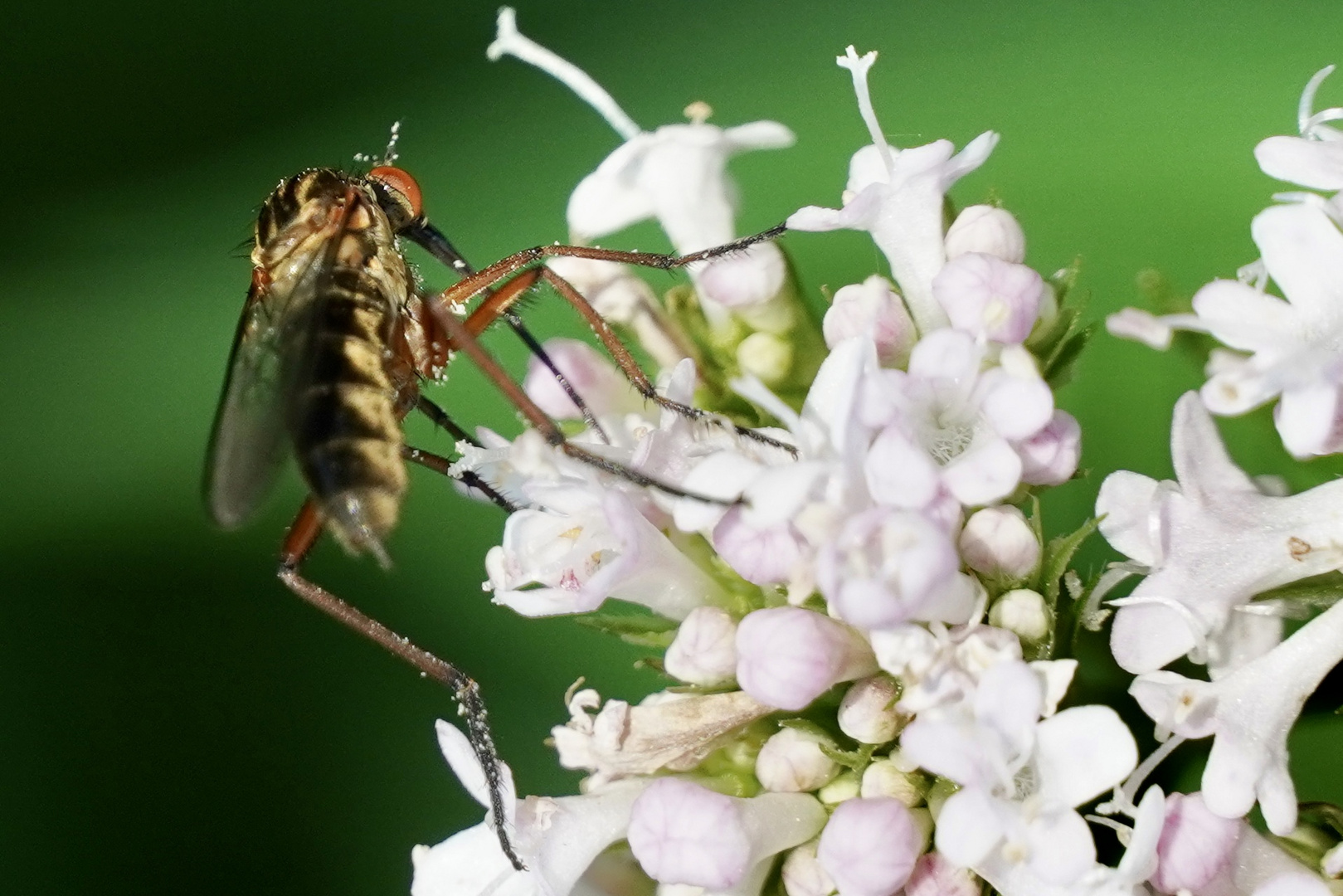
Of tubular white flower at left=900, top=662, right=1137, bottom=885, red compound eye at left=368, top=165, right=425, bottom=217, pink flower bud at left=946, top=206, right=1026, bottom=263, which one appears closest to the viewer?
tubular white flower at left=900, top=662, right=1137, bottom=885

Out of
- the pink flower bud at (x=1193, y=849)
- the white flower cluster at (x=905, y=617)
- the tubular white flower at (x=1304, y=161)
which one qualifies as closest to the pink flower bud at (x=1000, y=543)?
the white flower cluster at (x=905, y=617)

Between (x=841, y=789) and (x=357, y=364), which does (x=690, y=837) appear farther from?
(x=357, y=364)

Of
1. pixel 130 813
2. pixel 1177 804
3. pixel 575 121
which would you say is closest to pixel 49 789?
pixel 130 813

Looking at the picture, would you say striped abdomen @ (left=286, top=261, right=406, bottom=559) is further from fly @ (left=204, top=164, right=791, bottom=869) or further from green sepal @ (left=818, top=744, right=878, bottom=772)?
green sepal @ (left=818, top=744, right=878, bottom=772)

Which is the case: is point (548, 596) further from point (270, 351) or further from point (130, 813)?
point (130, 813)

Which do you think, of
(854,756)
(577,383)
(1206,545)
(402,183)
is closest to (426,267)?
(402,183)

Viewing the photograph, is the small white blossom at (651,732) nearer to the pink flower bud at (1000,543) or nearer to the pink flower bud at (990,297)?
the pink flower bud at (1000,543)

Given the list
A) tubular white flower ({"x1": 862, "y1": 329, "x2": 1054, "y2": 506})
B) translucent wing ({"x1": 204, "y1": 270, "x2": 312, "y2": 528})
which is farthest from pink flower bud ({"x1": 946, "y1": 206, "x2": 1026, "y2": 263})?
translucent wing ({"x1": 204, "y1": 270, "x2": 312, "y2": 528})
